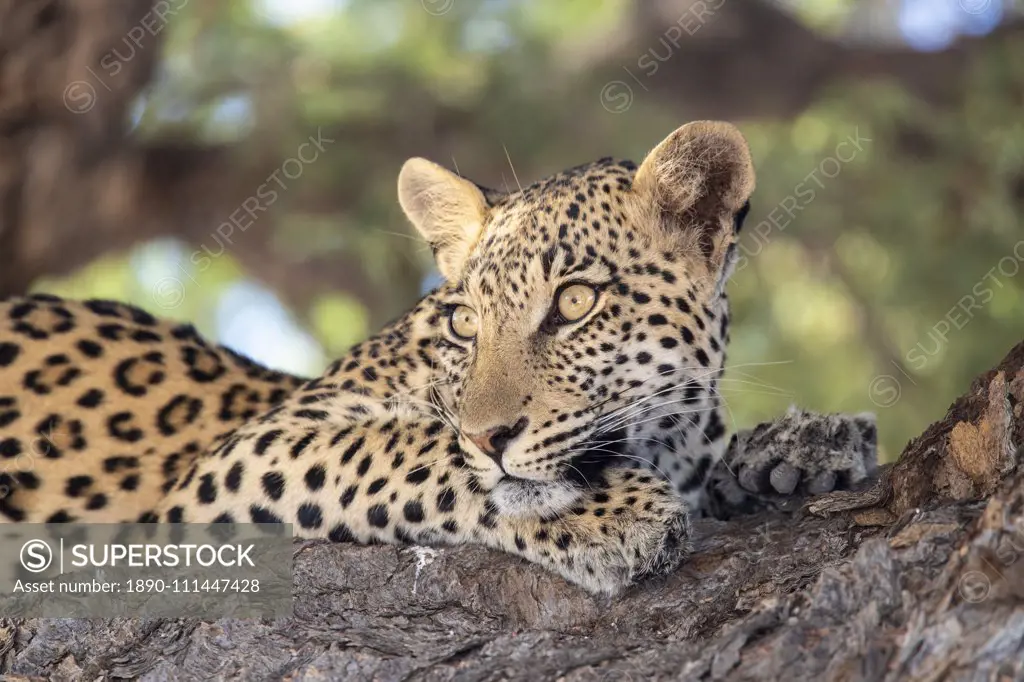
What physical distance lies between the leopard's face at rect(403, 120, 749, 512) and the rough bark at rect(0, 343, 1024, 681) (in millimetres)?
537

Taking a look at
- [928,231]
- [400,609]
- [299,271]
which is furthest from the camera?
[299,271]

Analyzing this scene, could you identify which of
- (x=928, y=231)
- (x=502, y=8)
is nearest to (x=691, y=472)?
(x=928, y=231)

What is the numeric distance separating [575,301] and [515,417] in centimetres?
72

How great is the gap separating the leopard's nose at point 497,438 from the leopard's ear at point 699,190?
132cm

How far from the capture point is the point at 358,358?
21.2 ft

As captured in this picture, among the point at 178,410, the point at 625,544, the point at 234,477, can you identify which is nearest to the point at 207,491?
the point at 234,477

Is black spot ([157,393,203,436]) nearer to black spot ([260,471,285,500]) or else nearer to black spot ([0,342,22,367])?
black spot ([0,342,22,367])

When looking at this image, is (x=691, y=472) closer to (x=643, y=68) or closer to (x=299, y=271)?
(x=643, y=68)

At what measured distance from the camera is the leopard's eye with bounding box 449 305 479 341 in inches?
224

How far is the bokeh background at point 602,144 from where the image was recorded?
10883 millimetres

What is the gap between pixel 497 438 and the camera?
5.01 metres

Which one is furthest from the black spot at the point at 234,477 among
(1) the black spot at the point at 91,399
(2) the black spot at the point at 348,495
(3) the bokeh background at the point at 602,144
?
(3) the bokeh background at the point at 602,144

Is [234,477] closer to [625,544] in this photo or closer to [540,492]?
[540,492]

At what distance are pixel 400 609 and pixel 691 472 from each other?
1.80m
